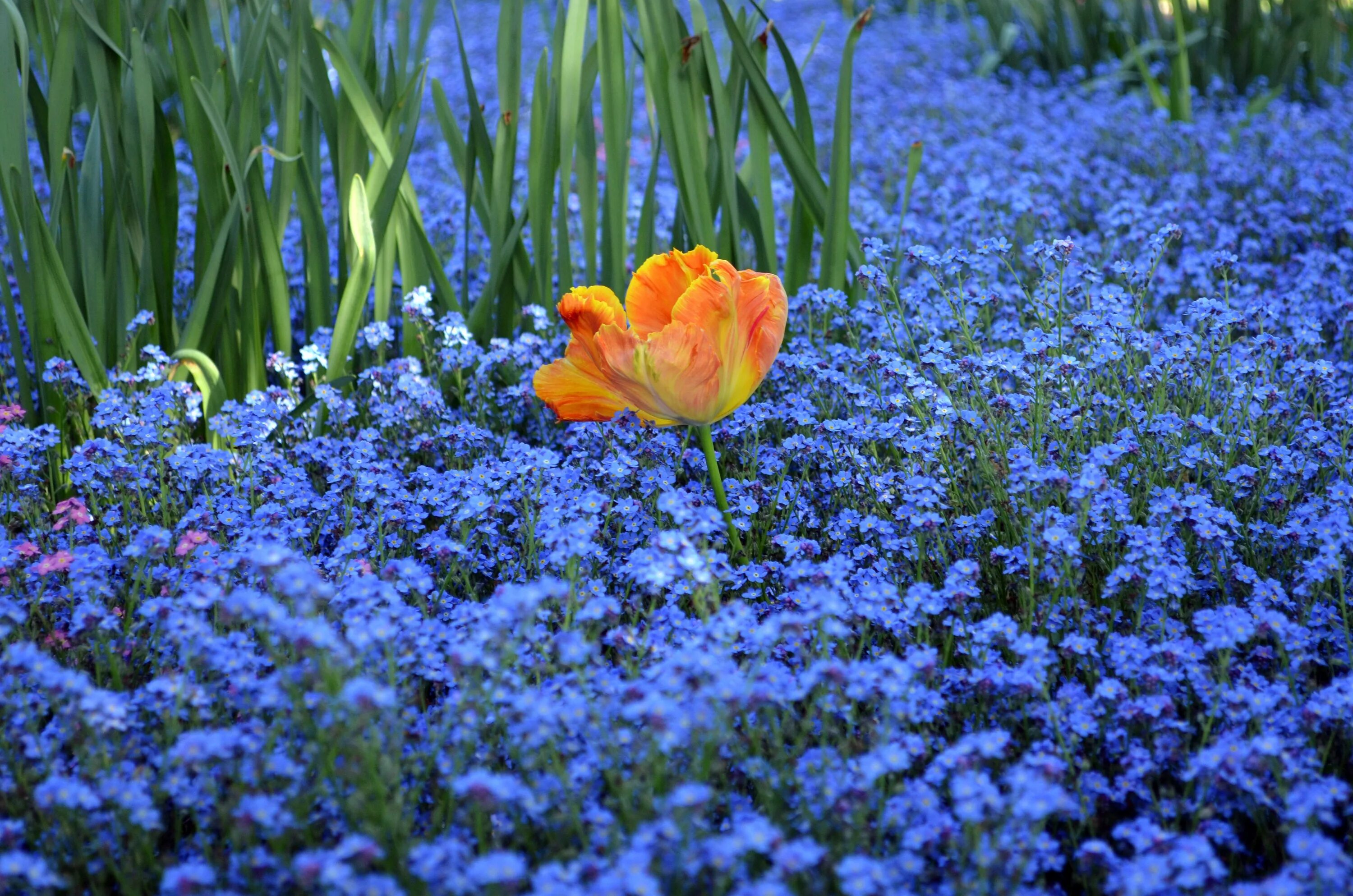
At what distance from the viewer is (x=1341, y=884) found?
1.61 meters

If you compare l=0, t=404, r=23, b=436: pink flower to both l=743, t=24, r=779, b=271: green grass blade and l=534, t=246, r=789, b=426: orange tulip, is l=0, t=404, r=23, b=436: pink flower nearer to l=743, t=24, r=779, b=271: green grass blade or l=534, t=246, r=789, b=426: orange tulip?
l=534, t=246, r=789, b=426: orange tulip

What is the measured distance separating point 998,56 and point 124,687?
7.27 m

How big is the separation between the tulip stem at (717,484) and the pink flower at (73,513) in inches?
56.2

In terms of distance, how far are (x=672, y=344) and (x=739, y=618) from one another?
0.66 m

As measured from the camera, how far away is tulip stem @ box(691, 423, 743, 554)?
251cm

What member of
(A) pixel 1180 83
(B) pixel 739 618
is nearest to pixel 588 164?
(B) pixel 739 618

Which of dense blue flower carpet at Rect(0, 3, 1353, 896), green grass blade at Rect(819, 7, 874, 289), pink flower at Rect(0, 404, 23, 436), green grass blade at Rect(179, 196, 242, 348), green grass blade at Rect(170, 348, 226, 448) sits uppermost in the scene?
green grass blade at Rect(819, 7, 874, 289)

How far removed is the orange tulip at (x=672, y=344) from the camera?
2.32 metres

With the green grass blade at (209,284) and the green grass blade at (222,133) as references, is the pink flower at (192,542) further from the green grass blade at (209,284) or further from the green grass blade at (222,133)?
the green grass blade at (222,133)

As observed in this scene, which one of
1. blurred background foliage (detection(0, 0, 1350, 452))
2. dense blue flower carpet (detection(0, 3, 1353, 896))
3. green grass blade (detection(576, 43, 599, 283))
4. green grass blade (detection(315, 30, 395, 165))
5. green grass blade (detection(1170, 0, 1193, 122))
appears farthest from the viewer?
green grass blade (detection(1170, 0, 1193, 122))

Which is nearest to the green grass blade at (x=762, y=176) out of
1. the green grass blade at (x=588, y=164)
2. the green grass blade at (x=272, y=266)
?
the green grass blade at (x=588, y=164)

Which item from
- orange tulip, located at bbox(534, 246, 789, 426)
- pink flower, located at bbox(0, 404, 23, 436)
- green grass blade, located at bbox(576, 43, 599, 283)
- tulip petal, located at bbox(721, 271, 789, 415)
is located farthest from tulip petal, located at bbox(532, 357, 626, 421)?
pink flower, located at bbox(0, 404, 23, 436)

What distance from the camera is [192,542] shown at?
7.73 ft

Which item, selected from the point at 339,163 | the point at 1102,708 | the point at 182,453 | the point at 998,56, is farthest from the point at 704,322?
the point at 998,56
